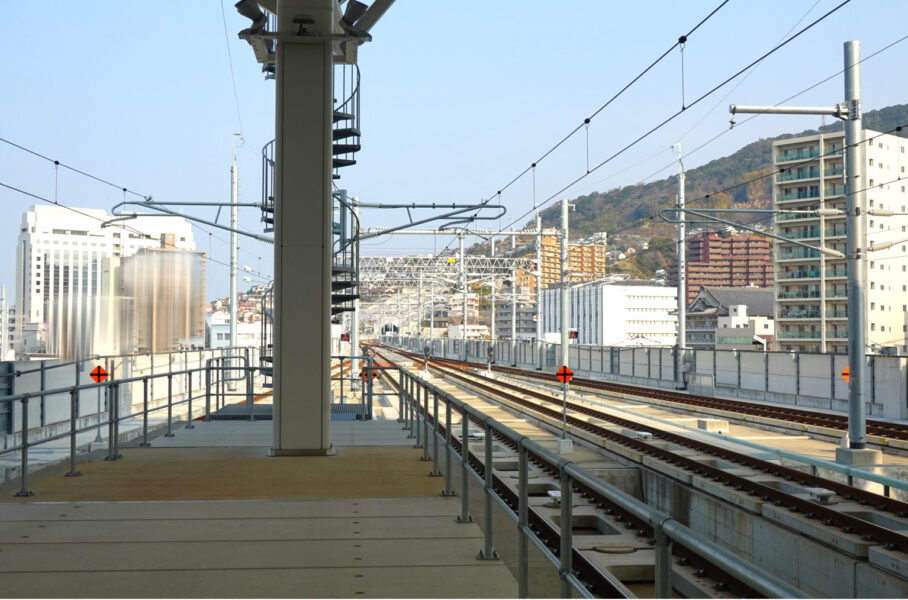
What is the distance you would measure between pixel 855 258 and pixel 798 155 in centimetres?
5463

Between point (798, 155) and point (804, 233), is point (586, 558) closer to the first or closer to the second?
point (798, 155)

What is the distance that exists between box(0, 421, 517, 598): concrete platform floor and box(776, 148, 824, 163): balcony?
62.4 metres

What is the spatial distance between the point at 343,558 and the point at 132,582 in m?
1.21

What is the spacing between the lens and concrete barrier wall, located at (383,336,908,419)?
77.2 ft

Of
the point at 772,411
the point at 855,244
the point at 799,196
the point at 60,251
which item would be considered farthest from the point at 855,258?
the point at 60,251

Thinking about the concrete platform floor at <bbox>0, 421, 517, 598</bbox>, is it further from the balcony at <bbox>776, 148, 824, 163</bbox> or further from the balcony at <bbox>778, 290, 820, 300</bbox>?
the balcony at <bbox>776, 148, 824, 163</bbox>

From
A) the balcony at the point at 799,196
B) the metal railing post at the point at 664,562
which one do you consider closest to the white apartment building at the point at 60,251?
the balcony at the point at 799,196

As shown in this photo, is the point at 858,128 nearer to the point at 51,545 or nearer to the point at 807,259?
the point at 51,545

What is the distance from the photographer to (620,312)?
109500mm

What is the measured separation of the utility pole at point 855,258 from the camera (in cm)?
1519

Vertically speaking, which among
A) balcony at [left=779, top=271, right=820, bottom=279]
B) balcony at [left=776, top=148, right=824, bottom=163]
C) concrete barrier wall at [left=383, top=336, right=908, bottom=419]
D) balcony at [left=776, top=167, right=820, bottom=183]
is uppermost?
balcony at [left=776, top=148, right=824, bottom=163]

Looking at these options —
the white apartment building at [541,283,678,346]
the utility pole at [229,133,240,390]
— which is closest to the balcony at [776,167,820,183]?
the white apartment building at [541,283,678,346]

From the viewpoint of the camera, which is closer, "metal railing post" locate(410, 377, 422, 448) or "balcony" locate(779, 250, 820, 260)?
"metal railing post" locate(410, 377, 422, 448)

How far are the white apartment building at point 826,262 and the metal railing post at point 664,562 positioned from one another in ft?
201
